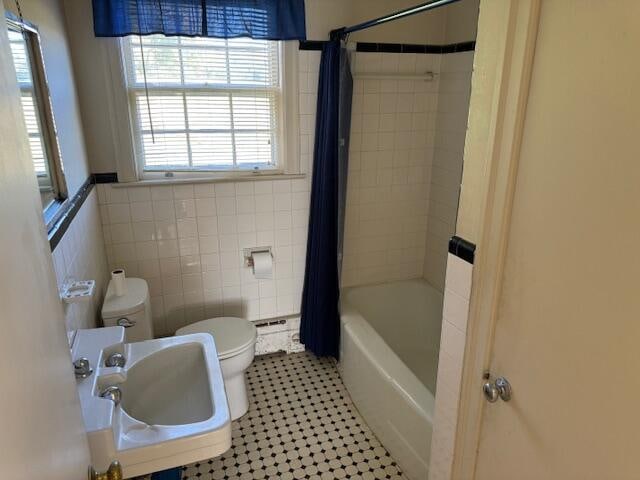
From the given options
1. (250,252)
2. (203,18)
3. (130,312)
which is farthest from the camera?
(250,252)

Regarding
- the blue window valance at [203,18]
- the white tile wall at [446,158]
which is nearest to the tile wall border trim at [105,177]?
the blue window valance at [203,18]

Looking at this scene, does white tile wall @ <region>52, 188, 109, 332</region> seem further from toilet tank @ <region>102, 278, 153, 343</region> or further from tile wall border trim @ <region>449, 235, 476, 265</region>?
tile wall border trim @ <region>449, 235, 476, 265</region>

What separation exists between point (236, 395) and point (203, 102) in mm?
1627

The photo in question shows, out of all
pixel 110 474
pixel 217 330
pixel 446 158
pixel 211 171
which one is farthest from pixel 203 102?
pixel 110 474

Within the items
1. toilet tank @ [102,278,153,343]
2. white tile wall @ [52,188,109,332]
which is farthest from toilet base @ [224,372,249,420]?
white tile wall @ [52,188,109,332]

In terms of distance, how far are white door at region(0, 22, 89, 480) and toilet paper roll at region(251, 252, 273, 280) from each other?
6.25 feet

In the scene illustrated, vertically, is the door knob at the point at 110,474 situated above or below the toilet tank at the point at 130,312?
above

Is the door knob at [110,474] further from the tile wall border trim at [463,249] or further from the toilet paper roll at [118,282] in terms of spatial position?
the toilet paper roll at [118,282]

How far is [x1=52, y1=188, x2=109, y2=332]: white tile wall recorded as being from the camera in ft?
4.87

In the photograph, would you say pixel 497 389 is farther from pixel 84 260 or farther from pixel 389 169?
pixel 389 169

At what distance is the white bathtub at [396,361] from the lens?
6.49 feet

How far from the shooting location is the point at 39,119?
152 centimetres

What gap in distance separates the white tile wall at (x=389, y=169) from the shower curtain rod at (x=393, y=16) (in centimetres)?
19

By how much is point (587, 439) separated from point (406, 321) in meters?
2.08
